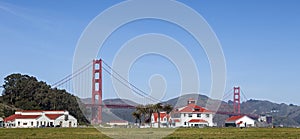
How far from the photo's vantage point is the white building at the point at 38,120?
→ 348 ft

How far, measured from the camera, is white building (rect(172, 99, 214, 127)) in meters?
119

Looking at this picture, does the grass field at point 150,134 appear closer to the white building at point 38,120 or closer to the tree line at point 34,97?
the white building at point 38,120

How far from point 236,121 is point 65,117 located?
41708 millimetres

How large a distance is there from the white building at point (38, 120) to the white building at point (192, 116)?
2459 cm

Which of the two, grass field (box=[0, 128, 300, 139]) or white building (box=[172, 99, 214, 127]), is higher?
white building (box=[172, 99, 214, 127])

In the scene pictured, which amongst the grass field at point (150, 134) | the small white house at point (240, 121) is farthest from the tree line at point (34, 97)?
the grass field at point (150, 134)

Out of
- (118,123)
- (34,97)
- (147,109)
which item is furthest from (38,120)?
(147,109)

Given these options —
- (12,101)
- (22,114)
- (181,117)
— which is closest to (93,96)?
(22,114)

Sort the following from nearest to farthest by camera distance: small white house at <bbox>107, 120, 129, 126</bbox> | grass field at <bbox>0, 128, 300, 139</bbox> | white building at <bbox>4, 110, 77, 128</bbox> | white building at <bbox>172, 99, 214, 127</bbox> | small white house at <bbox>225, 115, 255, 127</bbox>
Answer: grass field at <bbox>0, 128, 300, 139</bbox>
small white house at <bbox>107, 120, 129, 126</bbox>
white building at <bbox>4, 110, 77, 128</bbox>
white building at <bbox>172, 99, 214, 127</bbox>
small white house at <bbox>225, 115, 255, 127</bbox>

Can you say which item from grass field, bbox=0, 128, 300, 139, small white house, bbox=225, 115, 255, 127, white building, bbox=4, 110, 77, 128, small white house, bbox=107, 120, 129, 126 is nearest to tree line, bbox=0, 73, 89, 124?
small white house, bbox=107, 120, 129, 126

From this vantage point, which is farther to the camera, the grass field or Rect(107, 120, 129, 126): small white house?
Rect(107, 120, 129, 126): small white house

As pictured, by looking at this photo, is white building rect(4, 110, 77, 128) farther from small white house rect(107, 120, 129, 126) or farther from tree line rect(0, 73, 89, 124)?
tree line rect(0, 73, 89, 124)

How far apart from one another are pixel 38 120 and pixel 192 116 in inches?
1411

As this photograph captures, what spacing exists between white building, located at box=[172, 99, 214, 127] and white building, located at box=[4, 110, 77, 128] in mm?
24589
